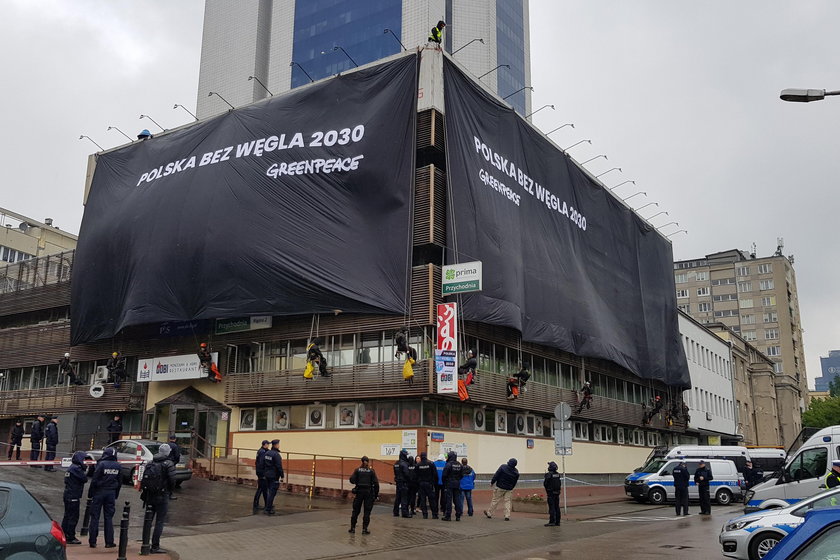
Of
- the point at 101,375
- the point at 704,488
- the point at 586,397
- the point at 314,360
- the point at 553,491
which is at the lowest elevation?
the point at 704,488

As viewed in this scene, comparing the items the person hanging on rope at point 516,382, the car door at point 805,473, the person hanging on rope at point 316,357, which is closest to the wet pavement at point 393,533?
the car door at point 805,473

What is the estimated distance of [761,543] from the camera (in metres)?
11.8

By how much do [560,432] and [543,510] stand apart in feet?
9.82

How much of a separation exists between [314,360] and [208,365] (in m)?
6.17

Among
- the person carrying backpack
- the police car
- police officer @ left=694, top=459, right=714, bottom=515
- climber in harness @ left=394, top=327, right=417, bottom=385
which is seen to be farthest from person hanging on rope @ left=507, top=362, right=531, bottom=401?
the person carrying backpack

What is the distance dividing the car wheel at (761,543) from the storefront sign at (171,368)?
24655mm

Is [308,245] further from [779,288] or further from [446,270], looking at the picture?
[779,288]

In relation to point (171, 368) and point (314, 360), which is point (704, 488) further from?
point (171, 368)

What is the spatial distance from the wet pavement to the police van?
5029 mm

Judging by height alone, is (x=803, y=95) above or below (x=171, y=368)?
above

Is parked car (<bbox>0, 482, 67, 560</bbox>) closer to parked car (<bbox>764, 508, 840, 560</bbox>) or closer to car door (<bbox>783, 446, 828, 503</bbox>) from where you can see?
parked car (<bbox>764, 508, 840, 560</bbox>)

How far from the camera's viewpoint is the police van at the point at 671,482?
96.2 ft

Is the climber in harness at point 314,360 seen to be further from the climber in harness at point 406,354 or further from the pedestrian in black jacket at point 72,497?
the pedestrian in black jacket at point 72,497

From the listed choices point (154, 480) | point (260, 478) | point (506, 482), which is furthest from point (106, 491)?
point (506, 482)
